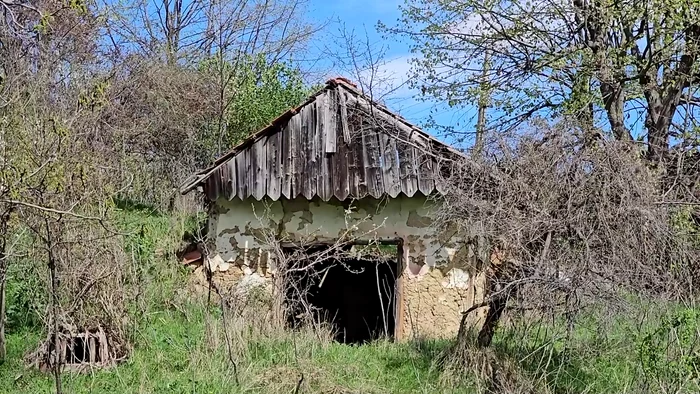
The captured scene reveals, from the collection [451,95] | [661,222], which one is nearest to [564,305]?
[661,222]

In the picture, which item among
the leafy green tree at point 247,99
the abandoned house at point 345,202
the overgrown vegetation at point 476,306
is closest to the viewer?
the overgrown vegetation at point 476,306

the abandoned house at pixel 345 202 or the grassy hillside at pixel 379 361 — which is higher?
the abandoned house at pixel 345 202

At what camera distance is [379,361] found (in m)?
8.28

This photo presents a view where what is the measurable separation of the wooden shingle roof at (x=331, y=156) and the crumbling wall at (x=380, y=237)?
32 centimetres

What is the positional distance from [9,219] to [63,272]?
0.86 metres

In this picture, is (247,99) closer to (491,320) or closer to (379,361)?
(379,361)

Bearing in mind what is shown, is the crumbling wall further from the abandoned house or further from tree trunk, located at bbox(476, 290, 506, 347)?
tree trunk, located at bbox(476, 290, 506, 347)

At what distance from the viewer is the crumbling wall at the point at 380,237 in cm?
1041

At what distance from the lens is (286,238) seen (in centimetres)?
1088

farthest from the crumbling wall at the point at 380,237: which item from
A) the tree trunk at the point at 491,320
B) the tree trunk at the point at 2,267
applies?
the tree trunk at the point at 2,267

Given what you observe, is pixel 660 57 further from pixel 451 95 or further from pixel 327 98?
pixel 327 98

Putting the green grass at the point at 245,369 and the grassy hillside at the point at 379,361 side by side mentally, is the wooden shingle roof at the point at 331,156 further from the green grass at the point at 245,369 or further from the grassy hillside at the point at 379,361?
the green grass at the point at 245,369

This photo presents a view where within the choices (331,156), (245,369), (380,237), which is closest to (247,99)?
(331,156)

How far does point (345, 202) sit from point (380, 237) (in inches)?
32.1
